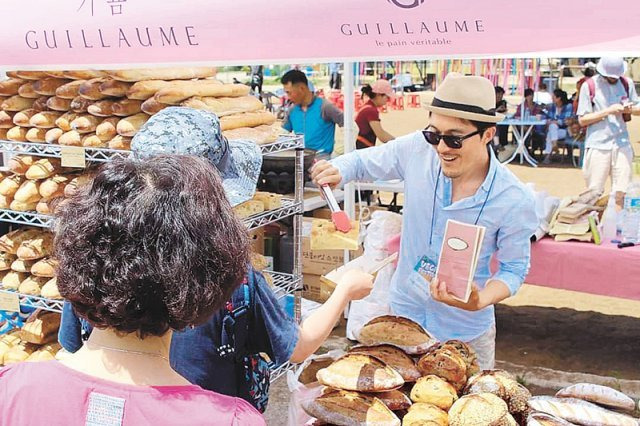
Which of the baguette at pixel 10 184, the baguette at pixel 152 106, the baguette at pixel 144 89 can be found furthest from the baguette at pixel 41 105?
the baguette at pixel 152 106

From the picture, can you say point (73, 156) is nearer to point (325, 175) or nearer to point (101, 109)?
point (101, 109)

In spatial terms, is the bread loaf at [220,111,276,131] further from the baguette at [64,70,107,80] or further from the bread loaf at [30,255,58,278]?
the bread loaf at [30,255,58,278]

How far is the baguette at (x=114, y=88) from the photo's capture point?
311 cm

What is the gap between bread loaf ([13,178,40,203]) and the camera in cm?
322

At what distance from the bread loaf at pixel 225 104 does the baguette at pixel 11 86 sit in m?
0.91

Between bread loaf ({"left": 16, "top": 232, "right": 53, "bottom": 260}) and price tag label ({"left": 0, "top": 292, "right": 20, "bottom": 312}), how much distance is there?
0.58ft

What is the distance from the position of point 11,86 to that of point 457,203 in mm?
2187

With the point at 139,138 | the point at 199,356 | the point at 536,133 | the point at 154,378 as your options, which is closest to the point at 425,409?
the point at 199,356

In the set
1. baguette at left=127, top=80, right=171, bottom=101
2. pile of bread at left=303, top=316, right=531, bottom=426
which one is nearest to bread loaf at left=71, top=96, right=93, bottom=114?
baguette at left=127, top=80, right=171, bottom=101

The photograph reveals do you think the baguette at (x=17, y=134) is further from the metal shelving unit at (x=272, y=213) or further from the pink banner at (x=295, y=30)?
the pink banner at (x=295, y=30)

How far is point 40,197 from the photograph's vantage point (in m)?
3.25

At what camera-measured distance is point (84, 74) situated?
3297 mm

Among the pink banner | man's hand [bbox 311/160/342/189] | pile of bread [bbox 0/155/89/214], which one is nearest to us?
the pink banner

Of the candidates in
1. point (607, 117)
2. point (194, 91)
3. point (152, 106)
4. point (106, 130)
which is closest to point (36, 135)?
point (106, 130)
